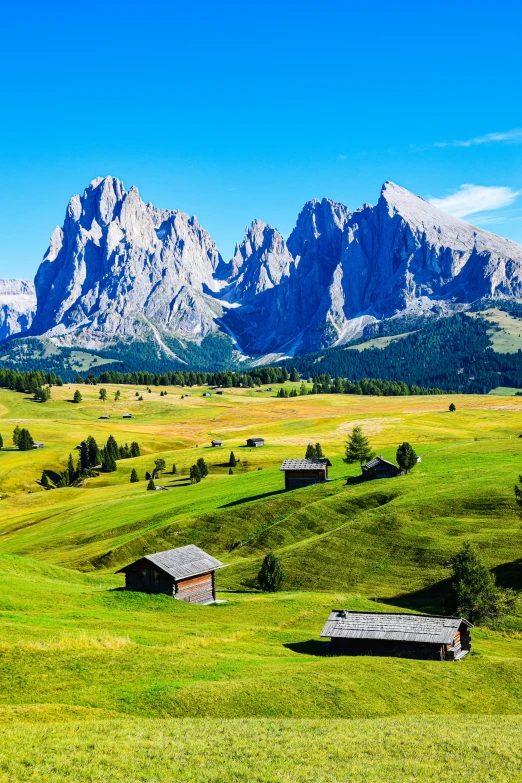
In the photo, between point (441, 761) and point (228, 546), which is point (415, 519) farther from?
point (441, 761)

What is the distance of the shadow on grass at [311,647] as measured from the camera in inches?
1706

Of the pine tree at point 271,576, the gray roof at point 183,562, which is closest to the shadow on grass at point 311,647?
the gray roof at point 183,562

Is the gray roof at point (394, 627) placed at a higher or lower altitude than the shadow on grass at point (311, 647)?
higher

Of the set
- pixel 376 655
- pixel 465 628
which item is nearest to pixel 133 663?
Answer: pixel 376 655

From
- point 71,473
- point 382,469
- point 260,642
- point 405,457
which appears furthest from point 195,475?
point 260,642

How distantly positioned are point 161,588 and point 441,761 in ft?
125

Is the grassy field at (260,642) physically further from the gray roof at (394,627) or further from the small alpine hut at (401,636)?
the gray roof at (394,627)

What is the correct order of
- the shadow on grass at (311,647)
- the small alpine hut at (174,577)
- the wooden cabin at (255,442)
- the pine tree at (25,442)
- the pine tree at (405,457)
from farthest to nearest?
the pine tree at (25,442)
the wooden cabin at (255,442)
the pine tree at (405,457)
the small alpine hut at (174,577)
the shadow on grass at (311,647)

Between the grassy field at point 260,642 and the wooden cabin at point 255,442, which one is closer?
the grassy field at point 260,642

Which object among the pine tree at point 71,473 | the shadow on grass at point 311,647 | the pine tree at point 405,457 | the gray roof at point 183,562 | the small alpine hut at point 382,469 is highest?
the pine tree at point 405,457

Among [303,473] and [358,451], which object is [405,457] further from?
[358,451]

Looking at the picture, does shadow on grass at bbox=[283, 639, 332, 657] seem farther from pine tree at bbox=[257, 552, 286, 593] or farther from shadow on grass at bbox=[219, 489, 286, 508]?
shadow on grass at bbox=[219, 489, 286, 508]

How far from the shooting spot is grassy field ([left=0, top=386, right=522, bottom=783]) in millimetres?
22328

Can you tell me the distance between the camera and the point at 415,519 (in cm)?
7544
